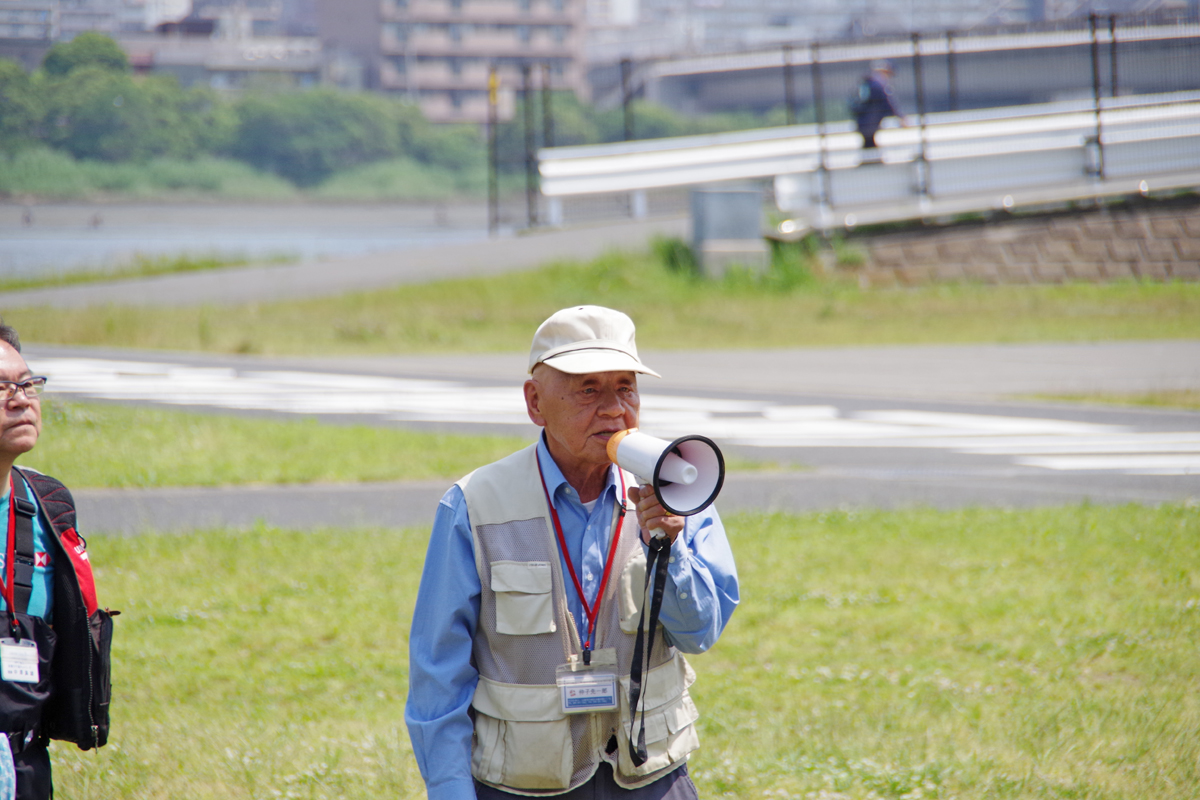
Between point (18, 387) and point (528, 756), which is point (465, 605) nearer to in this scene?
point (528, 756)

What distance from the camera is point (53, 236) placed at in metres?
29.3

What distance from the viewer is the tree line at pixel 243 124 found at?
23.8 m

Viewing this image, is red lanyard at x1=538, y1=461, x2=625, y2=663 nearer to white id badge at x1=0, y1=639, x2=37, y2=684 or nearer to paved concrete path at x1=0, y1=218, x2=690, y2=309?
white id badge at x1=0, y1=639, x2=37, y2=684

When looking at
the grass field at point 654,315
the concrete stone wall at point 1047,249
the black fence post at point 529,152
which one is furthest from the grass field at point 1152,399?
the black fence post at point 529,152

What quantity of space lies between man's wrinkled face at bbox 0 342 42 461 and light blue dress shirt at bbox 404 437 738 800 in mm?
1046

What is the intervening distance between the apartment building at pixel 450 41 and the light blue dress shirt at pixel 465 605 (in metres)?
109

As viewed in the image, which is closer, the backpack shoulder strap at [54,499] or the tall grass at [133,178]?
the backpack shoulder strap at [54,499]

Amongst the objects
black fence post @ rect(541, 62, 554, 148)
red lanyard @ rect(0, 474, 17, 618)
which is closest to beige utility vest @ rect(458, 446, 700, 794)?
red lanyard @ rect(0, 474, 17, 618)

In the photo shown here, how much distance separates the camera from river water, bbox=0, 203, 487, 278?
83.6ft

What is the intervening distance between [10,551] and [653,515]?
1513 mm

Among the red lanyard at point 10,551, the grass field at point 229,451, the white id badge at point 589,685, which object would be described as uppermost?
the red lanyard at point 10,551

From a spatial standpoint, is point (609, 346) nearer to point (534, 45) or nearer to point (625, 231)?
point (625, 231)

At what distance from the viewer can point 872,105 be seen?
82.8 feet

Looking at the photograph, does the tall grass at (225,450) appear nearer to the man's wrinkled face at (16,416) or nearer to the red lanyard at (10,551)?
the man's wrinkled face at (16,416)
